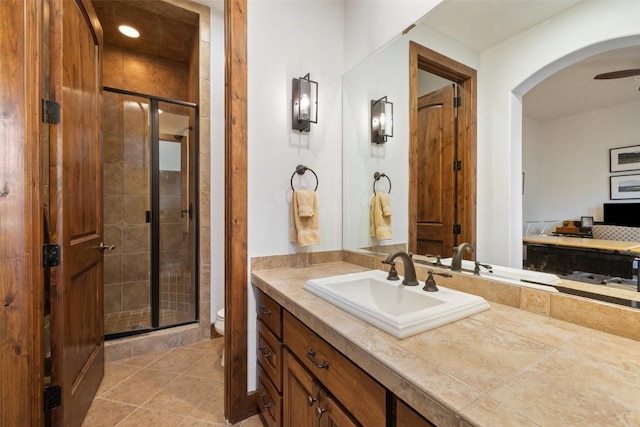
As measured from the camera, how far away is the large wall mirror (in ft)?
2.74

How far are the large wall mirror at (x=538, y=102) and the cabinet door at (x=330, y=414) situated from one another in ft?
2.66

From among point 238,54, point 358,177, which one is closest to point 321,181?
point 358,177

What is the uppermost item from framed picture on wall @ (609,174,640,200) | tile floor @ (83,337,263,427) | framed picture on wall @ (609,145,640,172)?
framed picture on wall @ (609,145,640,172)

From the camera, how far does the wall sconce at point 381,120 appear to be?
166 centimetres

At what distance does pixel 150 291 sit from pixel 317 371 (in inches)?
92.2

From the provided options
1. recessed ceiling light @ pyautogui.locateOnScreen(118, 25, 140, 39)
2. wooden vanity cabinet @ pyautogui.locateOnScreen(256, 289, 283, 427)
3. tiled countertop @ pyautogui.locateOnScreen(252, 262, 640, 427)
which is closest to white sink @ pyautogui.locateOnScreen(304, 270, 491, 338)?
tiled countertop @ pyautogui.locateOnScreen(252, 262, 640, 427)

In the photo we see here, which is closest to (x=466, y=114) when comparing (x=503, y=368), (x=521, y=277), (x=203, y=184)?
(x=521, y=277)

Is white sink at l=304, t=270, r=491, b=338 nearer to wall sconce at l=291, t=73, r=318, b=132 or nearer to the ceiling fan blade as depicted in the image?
the ceiling fan blade

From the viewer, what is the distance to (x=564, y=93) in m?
0.94

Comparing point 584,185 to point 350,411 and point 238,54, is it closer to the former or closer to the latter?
point 350,411

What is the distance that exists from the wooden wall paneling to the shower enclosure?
55.0 inches

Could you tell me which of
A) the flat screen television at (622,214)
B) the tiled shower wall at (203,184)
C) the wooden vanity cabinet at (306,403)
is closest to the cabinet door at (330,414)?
the wooden vanity cabinet at (306,403)

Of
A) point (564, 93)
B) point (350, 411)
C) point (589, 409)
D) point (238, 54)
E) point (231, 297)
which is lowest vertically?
point (350, 411)

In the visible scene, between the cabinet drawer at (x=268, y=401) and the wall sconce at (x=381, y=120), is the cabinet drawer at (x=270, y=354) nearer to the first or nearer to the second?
the cabinet drawer at (x=268, y=401)
